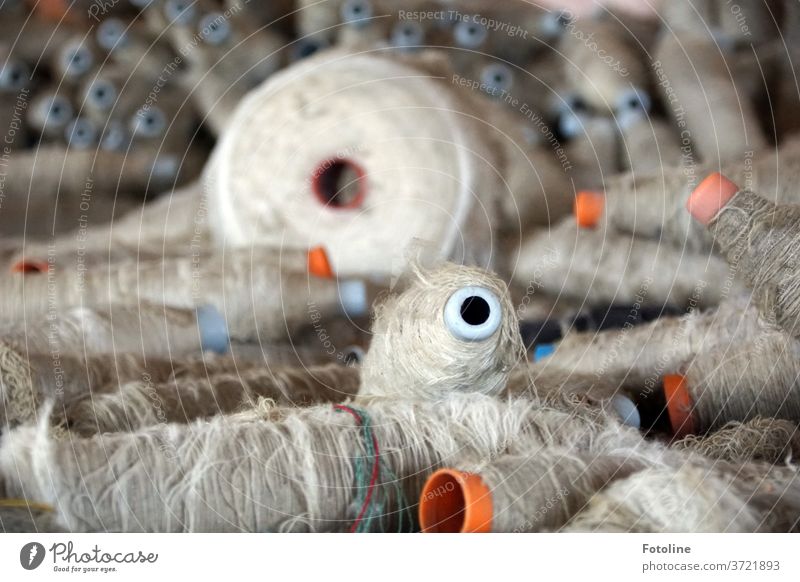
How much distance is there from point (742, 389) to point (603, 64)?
0.85 metres

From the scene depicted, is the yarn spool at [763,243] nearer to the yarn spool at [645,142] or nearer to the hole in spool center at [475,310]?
the hole in spool center at [475,310]

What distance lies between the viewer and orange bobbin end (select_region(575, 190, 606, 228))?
1272mm

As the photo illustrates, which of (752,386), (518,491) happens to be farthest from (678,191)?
(518,491)

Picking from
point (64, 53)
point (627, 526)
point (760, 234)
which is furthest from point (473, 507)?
point (64, 53)

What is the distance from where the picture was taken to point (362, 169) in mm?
1273

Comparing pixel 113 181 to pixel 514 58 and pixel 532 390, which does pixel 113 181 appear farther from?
pixel 532 390

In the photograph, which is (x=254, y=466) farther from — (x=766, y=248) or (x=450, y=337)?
(x=766, y=248)

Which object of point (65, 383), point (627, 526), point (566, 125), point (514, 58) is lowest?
point (627, 526)

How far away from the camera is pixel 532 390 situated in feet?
2.73

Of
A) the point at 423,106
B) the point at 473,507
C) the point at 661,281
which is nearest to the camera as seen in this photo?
the point at 473,507

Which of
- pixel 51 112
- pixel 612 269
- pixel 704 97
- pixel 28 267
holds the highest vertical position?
pixel 51 112

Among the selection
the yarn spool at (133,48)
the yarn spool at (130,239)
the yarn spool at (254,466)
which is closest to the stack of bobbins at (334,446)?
the yarn spool at (254,466)

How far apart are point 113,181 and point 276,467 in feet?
3.61
